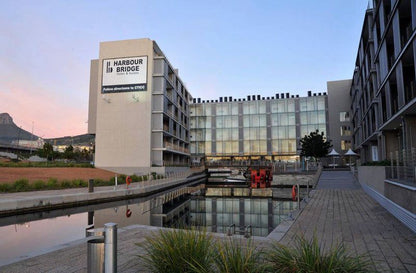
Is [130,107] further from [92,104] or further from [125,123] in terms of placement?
[92,104]

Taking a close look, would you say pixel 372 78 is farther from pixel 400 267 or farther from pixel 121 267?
pixel 121 267

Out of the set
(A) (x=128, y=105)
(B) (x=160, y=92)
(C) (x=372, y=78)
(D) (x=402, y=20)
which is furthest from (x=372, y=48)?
(A) (x=128, y=105)

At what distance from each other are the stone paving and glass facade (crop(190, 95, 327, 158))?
182 ft

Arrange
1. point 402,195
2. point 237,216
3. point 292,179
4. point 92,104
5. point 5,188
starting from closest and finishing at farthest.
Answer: point 402,195, point 237,216, point 5,188, point 292,179, point 92,104

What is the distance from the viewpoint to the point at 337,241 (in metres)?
3.94

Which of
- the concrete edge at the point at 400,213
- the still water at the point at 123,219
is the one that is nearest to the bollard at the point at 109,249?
the still water at the point at 123,219

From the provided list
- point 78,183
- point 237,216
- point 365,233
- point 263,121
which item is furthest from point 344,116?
point 365,233

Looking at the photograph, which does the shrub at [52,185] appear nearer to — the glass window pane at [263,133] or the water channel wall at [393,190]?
the water channel wall at [393,190]

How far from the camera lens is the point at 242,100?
71.4m

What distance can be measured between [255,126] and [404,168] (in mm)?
58650

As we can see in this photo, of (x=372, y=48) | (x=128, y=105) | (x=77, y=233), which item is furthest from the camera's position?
(x=128, y=105)

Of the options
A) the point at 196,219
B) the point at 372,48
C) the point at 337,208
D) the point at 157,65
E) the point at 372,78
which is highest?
the point at 157,65

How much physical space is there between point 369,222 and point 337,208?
3.28 metres

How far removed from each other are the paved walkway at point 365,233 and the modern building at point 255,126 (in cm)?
5455
